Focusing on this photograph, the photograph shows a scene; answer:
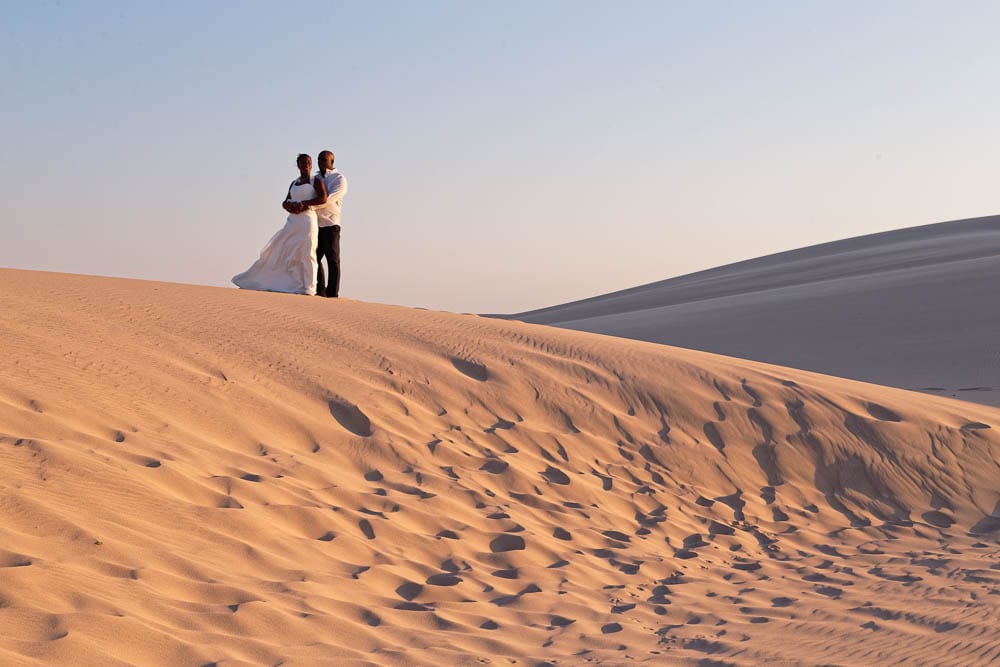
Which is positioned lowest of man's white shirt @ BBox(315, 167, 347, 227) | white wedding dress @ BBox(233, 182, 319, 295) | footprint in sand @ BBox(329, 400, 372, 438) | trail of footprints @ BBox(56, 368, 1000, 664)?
trail of footprints @ BBox(56, 368, 1000, 664)

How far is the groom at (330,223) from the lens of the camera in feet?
33.6

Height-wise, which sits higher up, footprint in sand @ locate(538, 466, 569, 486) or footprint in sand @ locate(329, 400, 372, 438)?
footprint in sand @ locate(329, 400, 372, 438)

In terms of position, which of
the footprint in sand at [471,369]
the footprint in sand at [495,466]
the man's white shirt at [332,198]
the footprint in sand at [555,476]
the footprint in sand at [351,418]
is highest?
the man's white shirt at [332,198]

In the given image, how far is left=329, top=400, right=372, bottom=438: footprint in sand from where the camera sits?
→ 21.8 ft

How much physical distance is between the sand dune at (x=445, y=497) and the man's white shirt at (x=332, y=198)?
1066mm

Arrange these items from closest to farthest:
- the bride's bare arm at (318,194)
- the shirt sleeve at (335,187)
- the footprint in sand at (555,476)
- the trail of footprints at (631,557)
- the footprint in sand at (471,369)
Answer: the trail of footprints at (631,557), the footprint in sand at (555,476), the footprint in sand at (471,369), the bride's bare arm at (318,194), the shirt sleeve at (335,187)

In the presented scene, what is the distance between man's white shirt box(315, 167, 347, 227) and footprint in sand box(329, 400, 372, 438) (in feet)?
12.5

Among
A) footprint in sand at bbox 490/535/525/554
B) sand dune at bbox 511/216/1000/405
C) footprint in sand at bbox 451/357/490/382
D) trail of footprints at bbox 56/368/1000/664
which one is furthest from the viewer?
sand dune at bbox 511/216/1000/405

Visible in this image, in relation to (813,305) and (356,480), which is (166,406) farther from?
(813,305)

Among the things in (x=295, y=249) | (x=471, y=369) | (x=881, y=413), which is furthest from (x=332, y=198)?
(x=881, y=413)

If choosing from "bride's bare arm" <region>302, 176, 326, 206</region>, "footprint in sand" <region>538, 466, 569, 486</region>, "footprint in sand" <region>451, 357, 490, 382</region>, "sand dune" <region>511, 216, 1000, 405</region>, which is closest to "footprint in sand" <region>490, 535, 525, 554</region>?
"footprint in sand" <region>538, 466, 569, 486</region>

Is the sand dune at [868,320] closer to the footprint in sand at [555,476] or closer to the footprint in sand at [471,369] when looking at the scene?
the footprint in sand at [471,369]

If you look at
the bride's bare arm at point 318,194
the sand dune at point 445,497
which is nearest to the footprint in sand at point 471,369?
the sand dune at point 445,497

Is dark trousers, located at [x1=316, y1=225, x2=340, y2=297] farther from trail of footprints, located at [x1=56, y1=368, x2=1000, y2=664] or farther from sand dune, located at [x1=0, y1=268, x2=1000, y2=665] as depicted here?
trail of footprints, located at [x1=56, y1=368, x2=1000, y2=664]
